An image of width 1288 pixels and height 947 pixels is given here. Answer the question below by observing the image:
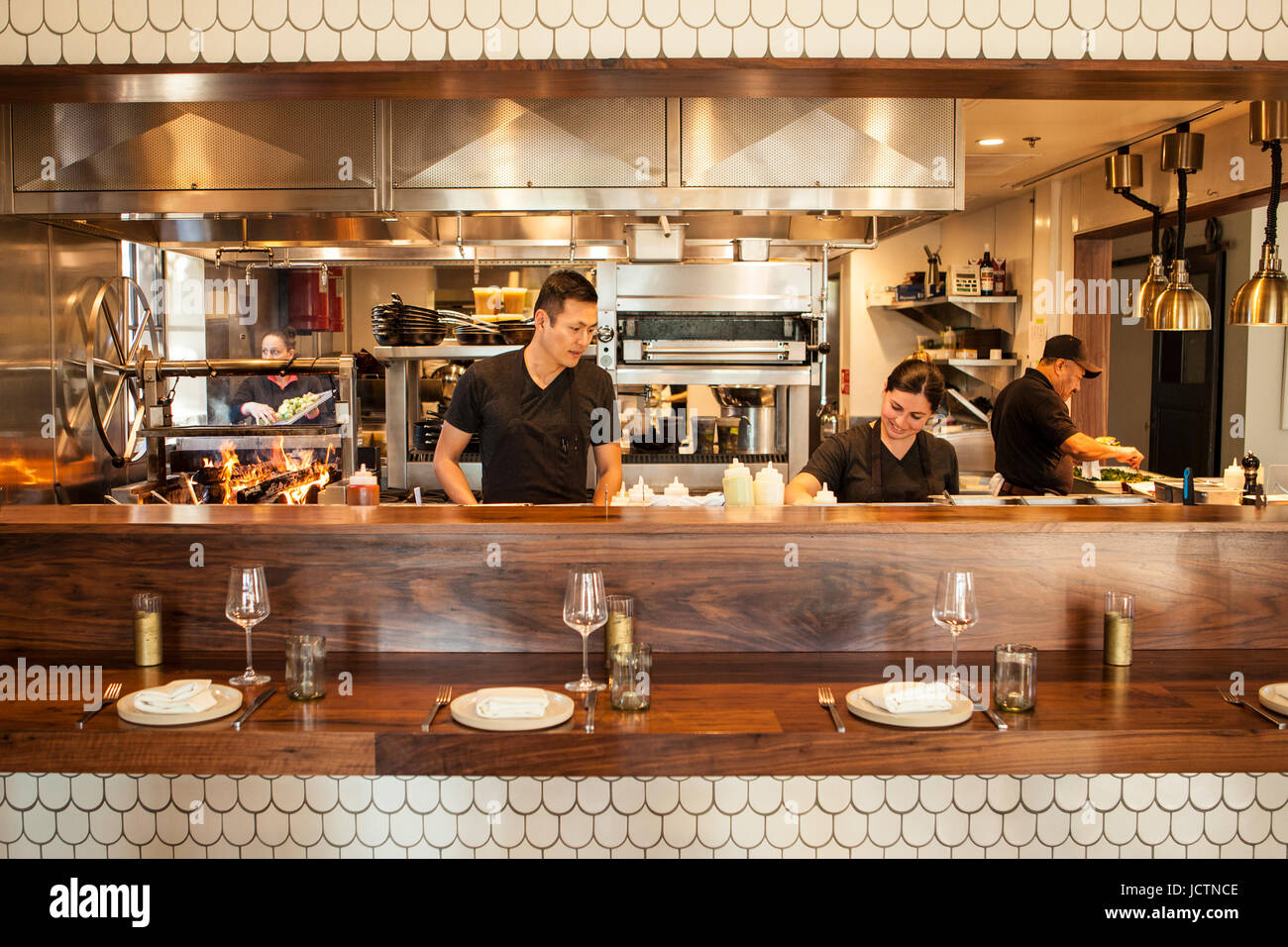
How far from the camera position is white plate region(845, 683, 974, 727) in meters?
1.96

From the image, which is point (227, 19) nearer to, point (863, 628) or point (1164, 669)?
point (863, 628)

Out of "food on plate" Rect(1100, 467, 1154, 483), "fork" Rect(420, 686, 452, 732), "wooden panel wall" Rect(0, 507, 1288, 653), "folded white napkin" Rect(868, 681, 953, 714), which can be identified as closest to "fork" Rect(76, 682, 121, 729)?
"wooden panel wall" Rect(0, 507, 1288, 653)

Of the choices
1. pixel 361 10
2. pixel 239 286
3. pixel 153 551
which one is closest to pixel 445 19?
pixel 361 10

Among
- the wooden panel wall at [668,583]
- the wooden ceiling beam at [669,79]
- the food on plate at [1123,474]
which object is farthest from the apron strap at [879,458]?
the food on plate at [1123,474]

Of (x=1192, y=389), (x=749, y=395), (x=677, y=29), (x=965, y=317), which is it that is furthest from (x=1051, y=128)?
(x=677, y=29)

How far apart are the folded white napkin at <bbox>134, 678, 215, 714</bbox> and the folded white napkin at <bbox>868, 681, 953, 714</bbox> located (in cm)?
124

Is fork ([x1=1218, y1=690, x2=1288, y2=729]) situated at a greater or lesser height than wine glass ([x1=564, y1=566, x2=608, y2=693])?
Answer: lesser

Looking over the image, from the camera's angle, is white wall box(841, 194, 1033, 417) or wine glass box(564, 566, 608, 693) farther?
white wall box(841, 194, 1033, 417)

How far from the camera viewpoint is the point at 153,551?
8.16ft

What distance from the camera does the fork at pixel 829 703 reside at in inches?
77.0

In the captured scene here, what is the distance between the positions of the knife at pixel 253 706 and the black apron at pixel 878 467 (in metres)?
2.19

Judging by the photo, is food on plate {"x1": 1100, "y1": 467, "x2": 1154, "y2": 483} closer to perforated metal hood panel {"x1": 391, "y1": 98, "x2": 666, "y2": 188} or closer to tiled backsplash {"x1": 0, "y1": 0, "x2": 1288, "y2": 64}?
perforated metal hood panel {"x1": 391, "y1": 98, "x2": 666, "y2": 188}

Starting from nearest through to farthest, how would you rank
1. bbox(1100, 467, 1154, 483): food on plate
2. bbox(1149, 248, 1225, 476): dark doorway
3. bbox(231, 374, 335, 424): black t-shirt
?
bbox(1100, 467, 1154, 483): food on plate
bbox(231, 374, 335, 424): black t-shirt
bbox(1149, 248, 1225, 476): dark doorway

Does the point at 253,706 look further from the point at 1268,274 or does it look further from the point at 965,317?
the point at 965,317
